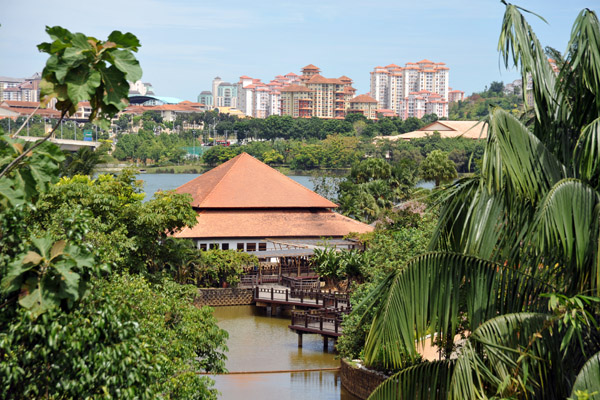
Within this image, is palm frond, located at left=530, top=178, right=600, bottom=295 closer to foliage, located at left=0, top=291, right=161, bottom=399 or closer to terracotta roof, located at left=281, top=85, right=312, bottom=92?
foliage, located at left=0, top=291, right=161, bottom=399

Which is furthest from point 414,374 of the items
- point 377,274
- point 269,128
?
point 269,128

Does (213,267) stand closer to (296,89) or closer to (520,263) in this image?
(520,263)

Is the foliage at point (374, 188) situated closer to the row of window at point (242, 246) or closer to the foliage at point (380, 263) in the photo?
the row of window at point (242, 246)

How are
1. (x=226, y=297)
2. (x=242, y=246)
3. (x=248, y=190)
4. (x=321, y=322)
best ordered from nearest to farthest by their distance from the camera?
1. (x=321, y=322)
2. (x=226, y=297)
3. (x=242, y=246)
4. (x=248, y=190)

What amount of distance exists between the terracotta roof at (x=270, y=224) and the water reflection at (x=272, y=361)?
674cm

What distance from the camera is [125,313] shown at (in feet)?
18.5

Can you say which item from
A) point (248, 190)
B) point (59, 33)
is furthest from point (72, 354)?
point (248, 190)

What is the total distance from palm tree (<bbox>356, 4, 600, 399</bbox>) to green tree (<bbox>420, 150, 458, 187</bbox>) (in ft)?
112

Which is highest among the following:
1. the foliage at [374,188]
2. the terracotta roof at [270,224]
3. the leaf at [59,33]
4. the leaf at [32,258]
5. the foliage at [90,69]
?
the leaf at [59,33]

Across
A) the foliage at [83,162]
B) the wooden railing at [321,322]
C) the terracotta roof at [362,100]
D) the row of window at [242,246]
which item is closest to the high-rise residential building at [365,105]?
the terracotta roof at [362,100]

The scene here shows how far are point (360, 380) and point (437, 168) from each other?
23.2 metres

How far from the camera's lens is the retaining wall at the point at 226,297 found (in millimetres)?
30422

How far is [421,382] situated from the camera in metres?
5.71

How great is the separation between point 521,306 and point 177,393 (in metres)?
6.24
